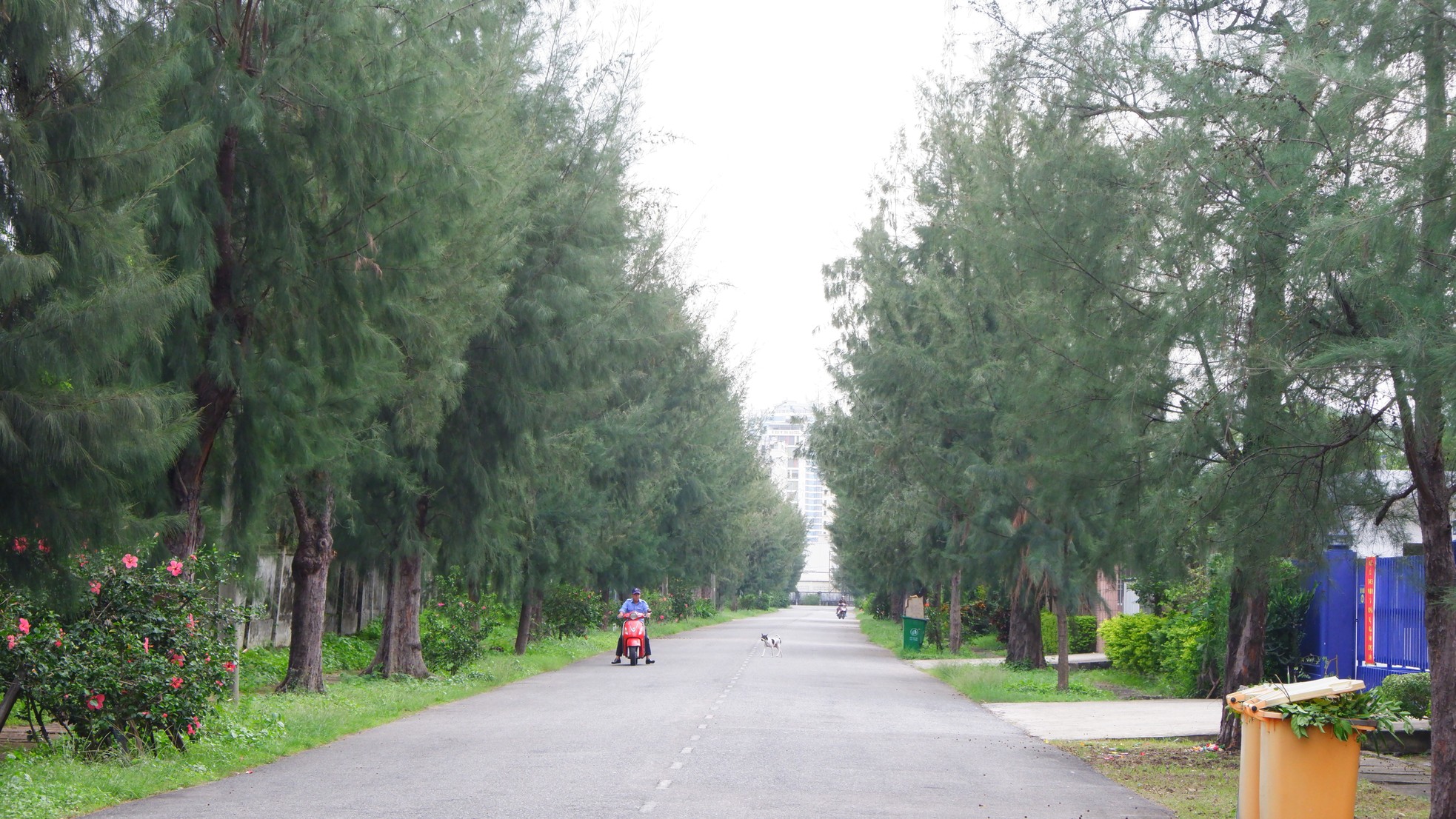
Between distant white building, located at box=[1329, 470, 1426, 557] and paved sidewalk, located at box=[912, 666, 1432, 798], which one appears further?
paved sidewalk, located at box=[912, 666, 1432, 798]

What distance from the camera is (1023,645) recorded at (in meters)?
30.8

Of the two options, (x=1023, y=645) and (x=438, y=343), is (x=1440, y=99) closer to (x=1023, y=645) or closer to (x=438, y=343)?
(x=438, y=343)

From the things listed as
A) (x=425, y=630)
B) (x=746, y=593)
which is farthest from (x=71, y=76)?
(x=746, y=593)

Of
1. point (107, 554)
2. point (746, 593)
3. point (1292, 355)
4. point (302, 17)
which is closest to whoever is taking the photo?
point (1292, 355)

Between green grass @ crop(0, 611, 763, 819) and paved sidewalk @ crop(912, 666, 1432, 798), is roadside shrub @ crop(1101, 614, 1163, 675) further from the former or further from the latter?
green grass @ crop(0, 611, 763, 819)

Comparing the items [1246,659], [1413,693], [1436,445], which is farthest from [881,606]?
[1436,445]

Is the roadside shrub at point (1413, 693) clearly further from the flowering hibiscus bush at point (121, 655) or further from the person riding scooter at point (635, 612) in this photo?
the person riding scooter at point (635, 612)

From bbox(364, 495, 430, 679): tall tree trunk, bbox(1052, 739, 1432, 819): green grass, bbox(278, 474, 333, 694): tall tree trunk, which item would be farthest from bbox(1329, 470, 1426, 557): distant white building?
bbox(364, 495, 430, 679): tall tree trunk

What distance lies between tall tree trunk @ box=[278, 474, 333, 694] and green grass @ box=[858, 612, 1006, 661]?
21.7m

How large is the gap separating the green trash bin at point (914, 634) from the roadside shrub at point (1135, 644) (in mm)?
12586

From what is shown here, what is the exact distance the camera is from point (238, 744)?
13211 mm

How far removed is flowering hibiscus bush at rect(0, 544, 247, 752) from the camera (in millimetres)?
10797

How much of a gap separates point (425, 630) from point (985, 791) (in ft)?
72.5

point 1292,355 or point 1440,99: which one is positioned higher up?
point 1440,99
